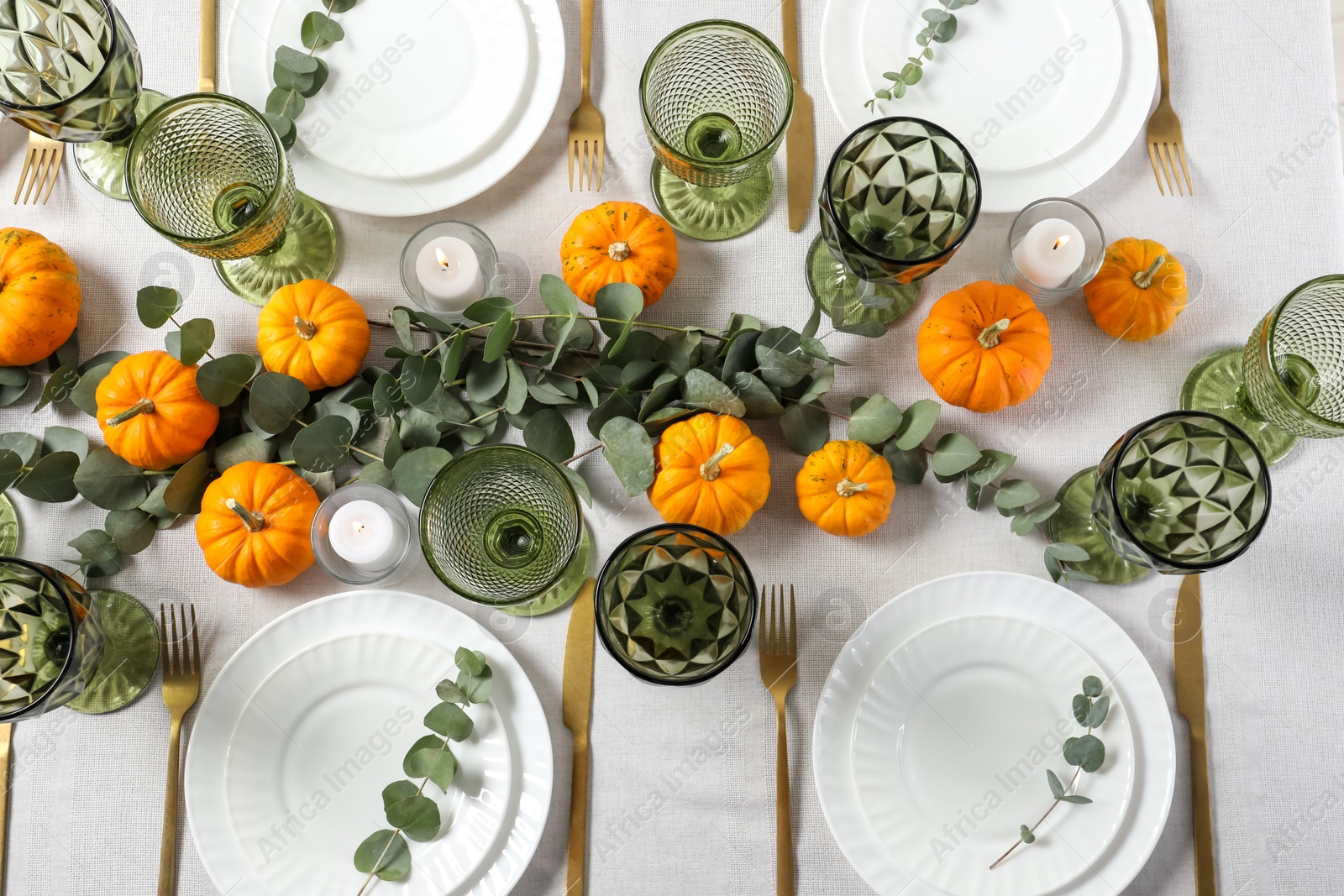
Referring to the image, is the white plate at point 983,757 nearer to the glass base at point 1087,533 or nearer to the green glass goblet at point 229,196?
the glass base at point 1087,533

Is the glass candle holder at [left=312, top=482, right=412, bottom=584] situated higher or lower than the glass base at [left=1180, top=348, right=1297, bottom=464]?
lower

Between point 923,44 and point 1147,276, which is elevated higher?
point 923,44

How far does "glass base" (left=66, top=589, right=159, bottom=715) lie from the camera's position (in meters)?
1.11

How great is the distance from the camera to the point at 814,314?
1036 mm

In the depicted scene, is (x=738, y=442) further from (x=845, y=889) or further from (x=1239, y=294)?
(x=1239, y=294)

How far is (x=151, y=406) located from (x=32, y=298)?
23 centimetres

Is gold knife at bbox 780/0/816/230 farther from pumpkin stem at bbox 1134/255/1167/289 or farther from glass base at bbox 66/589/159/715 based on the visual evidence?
glass base at bbox 66/589/159/715

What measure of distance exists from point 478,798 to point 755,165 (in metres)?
0.88

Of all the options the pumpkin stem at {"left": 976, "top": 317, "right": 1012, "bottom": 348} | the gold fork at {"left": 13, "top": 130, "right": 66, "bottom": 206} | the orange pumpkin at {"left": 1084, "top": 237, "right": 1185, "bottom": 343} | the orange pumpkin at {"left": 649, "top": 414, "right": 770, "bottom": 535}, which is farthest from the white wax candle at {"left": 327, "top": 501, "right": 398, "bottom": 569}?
the orange pumpkin at {"left": 1084, "top": 237, "right": 1185, "bottom": 343}

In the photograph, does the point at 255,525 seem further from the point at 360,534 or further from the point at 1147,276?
the point at 1147,276

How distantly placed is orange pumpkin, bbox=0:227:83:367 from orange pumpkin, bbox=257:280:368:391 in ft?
0.94

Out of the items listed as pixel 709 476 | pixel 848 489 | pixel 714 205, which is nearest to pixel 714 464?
pixel 709 476

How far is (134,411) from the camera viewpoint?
1.03 m

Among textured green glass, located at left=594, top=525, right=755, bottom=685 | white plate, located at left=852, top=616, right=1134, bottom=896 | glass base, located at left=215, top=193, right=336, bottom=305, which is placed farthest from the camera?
glass base, located at left=215, top=193, right=336, bottom=305
